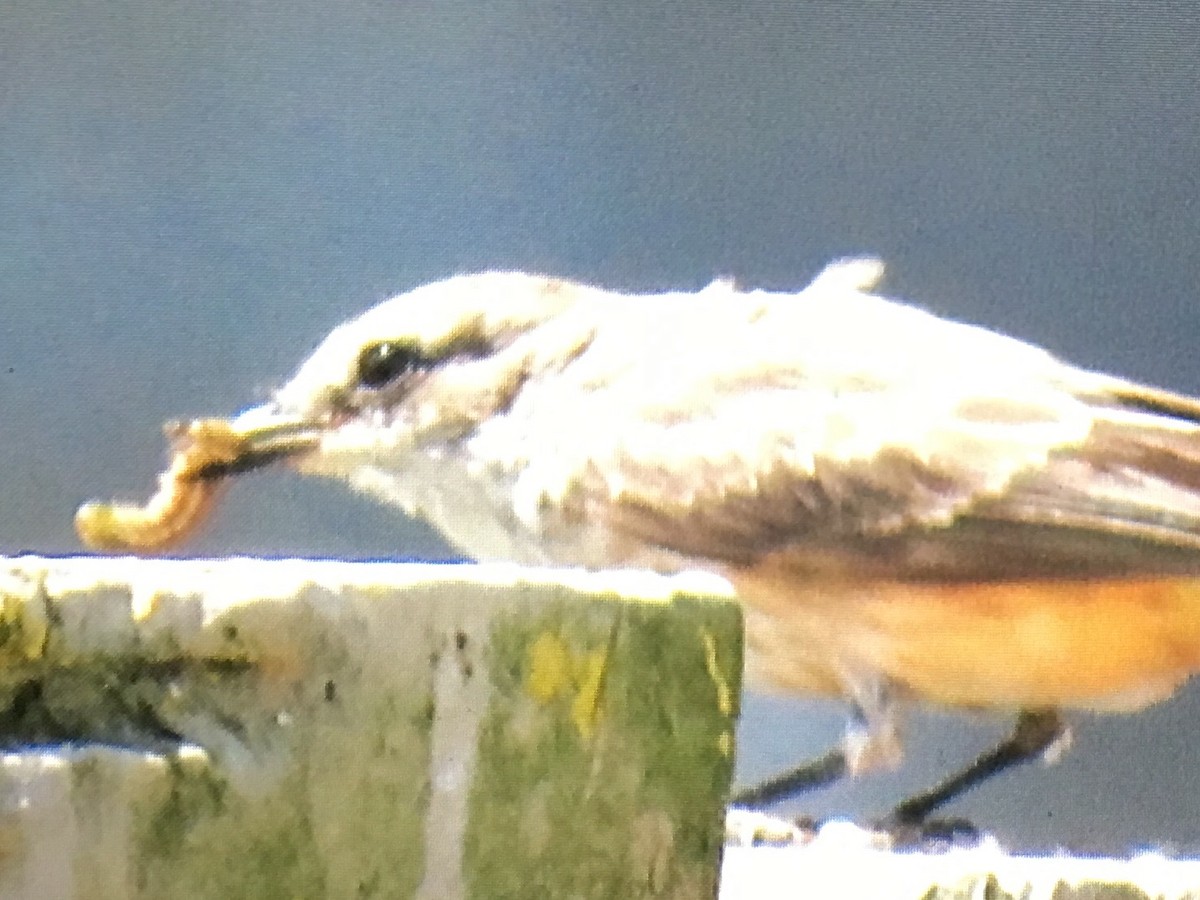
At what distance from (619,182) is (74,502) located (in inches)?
17.3

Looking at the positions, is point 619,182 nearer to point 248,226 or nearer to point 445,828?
point 248,226

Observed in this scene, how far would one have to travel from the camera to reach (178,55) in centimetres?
97

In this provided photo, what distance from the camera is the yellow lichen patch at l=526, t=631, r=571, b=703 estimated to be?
1.22ft

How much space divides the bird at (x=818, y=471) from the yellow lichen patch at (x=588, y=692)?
460mm

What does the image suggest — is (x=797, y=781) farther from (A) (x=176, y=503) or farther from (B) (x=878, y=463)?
(A) (x=176, y=503)

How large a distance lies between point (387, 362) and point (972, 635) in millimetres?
430

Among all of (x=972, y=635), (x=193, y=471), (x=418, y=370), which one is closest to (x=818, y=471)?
(x=972, y=635)

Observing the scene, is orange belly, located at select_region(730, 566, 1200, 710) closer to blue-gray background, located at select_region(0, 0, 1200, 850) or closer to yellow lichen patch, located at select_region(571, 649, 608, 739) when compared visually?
blue-gray background, located at select_region(0, 0, 1200, 850)

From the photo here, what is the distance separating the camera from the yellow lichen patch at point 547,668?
37cm

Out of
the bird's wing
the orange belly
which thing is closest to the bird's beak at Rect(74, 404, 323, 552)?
the bird's wing

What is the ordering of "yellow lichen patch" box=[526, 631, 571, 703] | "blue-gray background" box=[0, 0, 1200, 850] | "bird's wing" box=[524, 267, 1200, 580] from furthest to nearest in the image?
"blue-gray background" box=[0, 0, 1200, 850]
"bird's wing" box=[524, 267, 1200, 580]
"yellow lichen patch" box=[526, 631, 571, 703]

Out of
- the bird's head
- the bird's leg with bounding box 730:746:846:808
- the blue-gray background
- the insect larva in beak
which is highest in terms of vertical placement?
the blue-gray background

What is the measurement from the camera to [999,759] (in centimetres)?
89

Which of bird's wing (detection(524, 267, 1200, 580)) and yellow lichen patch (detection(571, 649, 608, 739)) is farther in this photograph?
bird's wing (detection(524, 267, 1200, 580))
